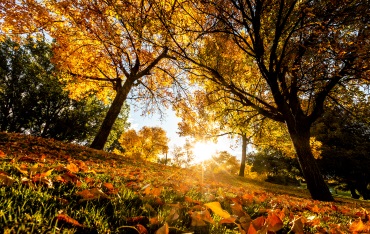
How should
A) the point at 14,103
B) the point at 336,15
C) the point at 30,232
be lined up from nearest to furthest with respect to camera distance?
the point at 30,232 < the point at 336,15 < the point at 14,103

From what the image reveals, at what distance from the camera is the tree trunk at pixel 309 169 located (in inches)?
296

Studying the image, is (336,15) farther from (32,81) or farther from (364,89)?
(32,81)

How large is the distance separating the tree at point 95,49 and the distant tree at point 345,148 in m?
22.8

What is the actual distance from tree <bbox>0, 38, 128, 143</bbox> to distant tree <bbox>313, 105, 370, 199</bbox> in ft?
94.7

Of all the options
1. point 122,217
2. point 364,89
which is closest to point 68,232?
point 122,217

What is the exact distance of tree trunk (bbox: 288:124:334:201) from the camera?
7527 mm

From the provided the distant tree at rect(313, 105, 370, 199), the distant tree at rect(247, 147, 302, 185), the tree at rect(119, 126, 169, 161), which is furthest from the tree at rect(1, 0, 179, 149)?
the tree at rect(119, 126, 169, 161)

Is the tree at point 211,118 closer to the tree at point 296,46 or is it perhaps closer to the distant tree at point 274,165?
the tree at point 296,46

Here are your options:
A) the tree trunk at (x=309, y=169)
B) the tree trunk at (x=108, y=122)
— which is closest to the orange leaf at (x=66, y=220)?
the tree trunk at (x=309, y=169)

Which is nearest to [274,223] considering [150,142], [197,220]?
[197,220]

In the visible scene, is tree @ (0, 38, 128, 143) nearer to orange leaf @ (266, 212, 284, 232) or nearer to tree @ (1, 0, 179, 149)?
tree @ (1, 0, 179, 149)

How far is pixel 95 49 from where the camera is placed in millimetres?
12188

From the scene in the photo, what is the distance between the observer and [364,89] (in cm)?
888

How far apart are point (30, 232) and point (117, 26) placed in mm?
11081
